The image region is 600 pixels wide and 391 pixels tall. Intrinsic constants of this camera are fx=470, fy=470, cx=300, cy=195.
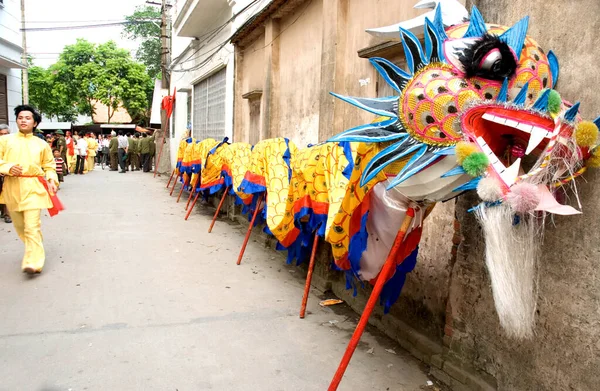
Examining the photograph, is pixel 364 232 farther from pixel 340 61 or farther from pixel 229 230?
pixel 229 230

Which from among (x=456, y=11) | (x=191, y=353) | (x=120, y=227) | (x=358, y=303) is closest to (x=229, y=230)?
(x=120, y=227)

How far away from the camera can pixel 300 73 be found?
288 inches

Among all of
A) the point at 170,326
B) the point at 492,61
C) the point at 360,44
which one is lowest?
the point at 170,326

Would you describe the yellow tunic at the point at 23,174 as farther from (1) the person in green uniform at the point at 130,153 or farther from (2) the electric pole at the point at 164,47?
(1) the person in green uniform at the point at 130,153

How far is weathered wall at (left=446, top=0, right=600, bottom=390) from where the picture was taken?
6.99 feet

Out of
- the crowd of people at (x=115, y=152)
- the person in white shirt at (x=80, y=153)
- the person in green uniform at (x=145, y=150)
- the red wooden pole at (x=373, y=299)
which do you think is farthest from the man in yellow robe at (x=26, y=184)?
the person in green uniform at (x=145, y=150)

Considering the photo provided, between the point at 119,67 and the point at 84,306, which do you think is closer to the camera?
the point at 84,306

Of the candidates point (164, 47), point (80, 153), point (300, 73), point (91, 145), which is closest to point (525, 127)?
point (300, 73)

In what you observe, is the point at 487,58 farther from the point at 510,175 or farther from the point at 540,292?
the point at 540,292

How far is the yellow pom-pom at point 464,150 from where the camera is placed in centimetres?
197

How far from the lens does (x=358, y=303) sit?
4.34 metres

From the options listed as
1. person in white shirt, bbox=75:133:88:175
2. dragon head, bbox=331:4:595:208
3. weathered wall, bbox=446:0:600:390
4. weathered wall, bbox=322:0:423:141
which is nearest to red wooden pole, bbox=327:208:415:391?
dragon head, bbox=331:4:595:208

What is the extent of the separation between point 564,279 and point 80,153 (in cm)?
1909

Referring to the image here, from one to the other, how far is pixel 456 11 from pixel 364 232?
146cm
